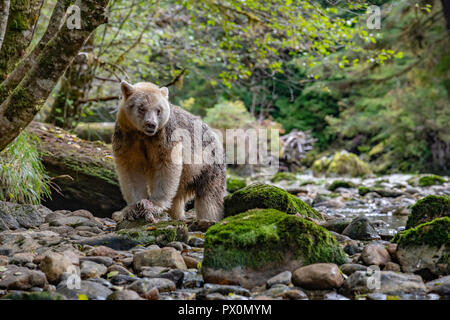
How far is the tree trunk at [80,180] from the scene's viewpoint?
21.3 feet

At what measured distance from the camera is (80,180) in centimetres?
650

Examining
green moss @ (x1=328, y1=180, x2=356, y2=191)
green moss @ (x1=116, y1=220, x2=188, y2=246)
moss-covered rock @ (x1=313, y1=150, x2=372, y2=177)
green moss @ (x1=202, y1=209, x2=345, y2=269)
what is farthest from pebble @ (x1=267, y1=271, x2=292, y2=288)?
moss-covered rock @ (x1=313, y1=150, x2=372, y2=177)

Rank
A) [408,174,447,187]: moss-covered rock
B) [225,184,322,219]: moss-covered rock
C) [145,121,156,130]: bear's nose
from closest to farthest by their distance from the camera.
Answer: [145,121,156,130]: bear's nose < [225,184,322,219]: moss-covered rock < [408,174,447,187]: moss-covered rock

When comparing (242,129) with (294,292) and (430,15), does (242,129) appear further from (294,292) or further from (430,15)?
(294,292)

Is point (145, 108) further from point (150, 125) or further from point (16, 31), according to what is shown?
point (16, 31)

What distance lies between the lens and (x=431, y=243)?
352 cm

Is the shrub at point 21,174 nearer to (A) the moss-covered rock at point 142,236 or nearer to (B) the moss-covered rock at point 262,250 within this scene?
(A) the moss-covered rock at point 142,236

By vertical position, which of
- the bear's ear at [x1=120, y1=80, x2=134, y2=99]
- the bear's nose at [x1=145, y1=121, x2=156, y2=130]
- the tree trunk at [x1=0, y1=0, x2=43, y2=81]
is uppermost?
the tree trunk at [x1=0, y1=0, x2=43, y2=81]

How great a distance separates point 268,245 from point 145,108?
2327 millimetres

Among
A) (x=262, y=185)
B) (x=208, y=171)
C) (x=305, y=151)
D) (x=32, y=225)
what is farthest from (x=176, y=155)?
(x=305, y=151)

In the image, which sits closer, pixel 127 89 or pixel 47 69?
pixel 47 69

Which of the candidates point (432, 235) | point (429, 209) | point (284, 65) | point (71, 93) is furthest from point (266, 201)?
point (284, 65)

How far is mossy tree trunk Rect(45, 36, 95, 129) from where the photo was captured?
373 inches

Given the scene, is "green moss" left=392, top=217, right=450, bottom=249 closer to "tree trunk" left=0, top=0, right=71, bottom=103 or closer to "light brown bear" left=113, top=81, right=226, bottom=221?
"light brown bear" left=113, top=81, right=226, bottom=221
